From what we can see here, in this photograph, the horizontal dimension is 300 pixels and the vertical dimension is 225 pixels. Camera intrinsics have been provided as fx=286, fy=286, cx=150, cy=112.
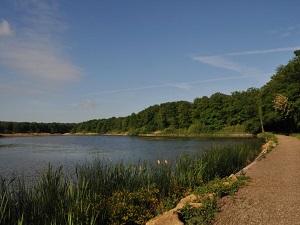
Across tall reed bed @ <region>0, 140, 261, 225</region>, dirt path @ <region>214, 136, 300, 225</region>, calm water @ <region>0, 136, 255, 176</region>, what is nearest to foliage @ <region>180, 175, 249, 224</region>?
dirt path @ <region>214, 136, 300, 225</region>

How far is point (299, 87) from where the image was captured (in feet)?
133

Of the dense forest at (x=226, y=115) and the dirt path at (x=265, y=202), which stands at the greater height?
the dense forest at (x=226, y=115)

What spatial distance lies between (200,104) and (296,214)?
7704 centimetres

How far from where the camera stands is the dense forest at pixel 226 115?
41938mm

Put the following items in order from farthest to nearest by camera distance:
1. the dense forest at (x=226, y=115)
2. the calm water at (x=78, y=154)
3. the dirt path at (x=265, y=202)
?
the dense forest at (x=226, y=115)
the calm water at (x=78, y=154)
the dirt path at (x=265, y=202)

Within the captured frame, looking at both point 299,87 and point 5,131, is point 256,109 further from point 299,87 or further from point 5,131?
point 5,131

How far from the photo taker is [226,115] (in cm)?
7319

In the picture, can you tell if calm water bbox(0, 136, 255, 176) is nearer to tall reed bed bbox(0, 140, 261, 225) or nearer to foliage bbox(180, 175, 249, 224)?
tall reed bed bbox(0, 140, 261, 225)

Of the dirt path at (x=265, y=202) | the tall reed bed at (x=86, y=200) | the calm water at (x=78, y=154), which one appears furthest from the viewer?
the calm water at (x=78, y=154)

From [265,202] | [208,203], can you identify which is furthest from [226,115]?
[208,203]

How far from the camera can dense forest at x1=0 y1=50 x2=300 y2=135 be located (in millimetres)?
41938

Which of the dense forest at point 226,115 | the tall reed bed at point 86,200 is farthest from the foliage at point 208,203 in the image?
the dense forest at point 226,115

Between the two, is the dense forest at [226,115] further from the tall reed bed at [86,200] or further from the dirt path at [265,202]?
the tall reed bed at [86,200]

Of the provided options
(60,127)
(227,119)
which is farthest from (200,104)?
(60,127)
